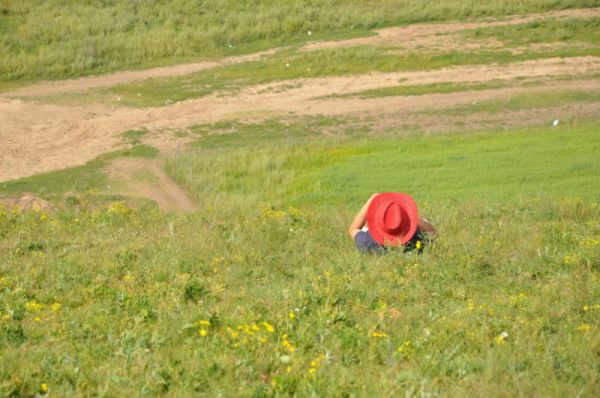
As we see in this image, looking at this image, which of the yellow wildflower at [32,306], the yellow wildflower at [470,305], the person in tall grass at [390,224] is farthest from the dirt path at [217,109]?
the yellow wildflower at [470,305]

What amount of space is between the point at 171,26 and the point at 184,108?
25.2ft

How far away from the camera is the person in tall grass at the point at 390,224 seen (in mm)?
8992

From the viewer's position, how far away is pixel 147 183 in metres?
17.2

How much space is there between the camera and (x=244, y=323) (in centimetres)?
666

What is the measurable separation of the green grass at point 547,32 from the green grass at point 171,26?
2.09 m

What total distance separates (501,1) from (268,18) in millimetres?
7195

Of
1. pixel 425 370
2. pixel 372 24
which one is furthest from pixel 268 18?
pixel 425 370

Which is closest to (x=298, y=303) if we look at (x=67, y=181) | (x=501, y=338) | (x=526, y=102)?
(x=501, y=338)

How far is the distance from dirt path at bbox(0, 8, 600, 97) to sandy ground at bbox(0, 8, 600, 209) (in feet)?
0.16

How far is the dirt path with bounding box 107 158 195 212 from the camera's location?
16.2 m

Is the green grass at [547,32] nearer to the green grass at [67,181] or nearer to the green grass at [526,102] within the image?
the green grass at [526,102]

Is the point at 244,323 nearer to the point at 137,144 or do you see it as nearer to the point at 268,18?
the point at 137,144

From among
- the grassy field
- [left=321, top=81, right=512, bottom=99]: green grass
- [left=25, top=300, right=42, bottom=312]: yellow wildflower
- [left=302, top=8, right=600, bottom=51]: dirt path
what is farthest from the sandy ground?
[left=25, top=300, right=42, bottom=312]: yellow wildflower

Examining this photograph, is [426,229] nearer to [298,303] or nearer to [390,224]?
[390,224]
